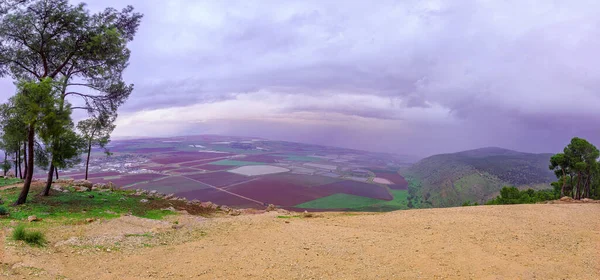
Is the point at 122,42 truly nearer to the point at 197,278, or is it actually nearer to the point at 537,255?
the point at 197,278

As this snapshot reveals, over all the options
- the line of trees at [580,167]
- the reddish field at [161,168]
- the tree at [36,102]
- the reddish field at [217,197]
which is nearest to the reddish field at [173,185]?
the reddish field at [217,197]

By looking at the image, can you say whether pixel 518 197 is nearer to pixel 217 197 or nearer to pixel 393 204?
pixel 393 204

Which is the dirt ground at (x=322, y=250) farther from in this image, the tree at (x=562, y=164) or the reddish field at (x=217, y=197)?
the reddish field at (x=217, y=197)

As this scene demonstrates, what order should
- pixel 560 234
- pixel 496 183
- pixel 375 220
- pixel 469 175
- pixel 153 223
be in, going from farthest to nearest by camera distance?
pixel 469 175 → pixel 496 183 → pixel 375 220 → pixel 153 223 → pixel 560 234

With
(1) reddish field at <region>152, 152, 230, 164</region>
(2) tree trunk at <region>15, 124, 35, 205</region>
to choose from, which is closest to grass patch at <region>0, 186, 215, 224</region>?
(2) tree trunk at <region>15, 124, 35, 205</region>


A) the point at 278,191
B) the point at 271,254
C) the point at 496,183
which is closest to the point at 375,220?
the point at 271,254

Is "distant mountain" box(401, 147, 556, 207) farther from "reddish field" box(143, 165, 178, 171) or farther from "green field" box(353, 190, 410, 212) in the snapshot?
"reddish field" box(143, 165, 178, 171)
